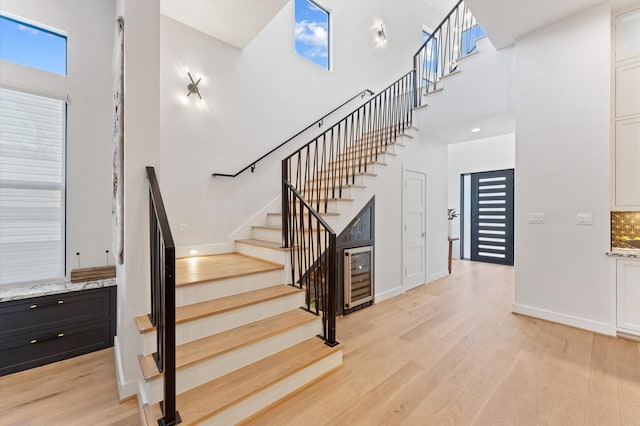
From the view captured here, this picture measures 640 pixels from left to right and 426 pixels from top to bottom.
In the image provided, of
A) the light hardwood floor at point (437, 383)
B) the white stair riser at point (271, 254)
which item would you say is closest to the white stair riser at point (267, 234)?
the white stair riser at point (271, 254)

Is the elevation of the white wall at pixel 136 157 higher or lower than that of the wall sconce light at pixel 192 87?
lower

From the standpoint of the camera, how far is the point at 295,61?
4.43 m

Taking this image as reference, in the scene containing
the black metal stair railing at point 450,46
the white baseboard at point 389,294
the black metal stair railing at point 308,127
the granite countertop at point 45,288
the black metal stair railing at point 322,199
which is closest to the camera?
the granite countertop at point 45,288

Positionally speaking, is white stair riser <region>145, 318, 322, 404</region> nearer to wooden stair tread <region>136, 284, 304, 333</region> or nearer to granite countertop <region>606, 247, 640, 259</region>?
wooden stair tread <region>136, 284, 304, 333</region>

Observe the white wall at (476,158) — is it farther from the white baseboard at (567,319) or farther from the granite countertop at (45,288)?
the granite countertop at (45,288)

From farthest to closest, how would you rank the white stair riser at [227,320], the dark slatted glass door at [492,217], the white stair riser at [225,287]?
the dark slatted glass door at [492,217], the white stair riser at [225,287], the white stair riser at [227,320]

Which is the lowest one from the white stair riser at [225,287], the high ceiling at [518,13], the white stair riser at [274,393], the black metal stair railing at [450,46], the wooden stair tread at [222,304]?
the white stair riser at [274,393]

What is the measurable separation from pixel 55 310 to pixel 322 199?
9.58 feet

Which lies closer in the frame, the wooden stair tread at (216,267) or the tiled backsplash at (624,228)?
the wooden stair tread at (216,267)

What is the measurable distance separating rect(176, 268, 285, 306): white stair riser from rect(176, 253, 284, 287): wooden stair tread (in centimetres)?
4

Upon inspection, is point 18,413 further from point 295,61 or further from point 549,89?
point 549,89

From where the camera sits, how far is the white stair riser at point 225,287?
2.13 m

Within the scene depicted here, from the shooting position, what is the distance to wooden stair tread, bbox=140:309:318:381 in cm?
169

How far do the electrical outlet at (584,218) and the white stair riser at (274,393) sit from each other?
119 inches
